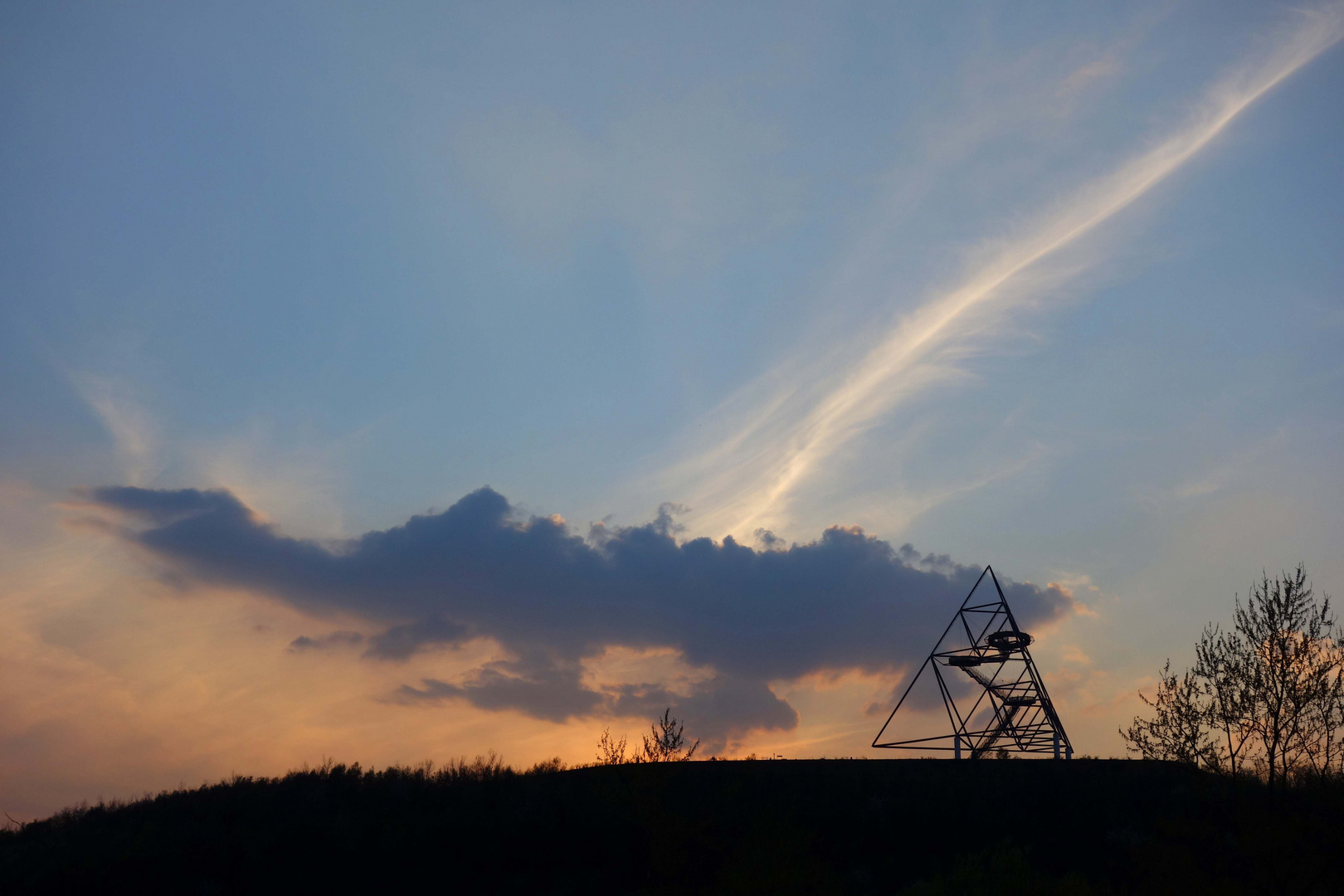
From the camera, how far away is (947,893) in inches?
973

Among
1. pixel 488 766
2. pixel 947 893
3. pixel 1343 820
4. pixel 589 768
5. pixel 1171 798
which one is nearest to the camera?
pixel 1343 820

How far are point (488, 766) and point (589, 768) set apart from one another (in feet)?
19.5

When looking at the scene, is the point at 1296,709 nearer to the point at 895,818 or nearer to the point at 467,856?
the point at 895,818

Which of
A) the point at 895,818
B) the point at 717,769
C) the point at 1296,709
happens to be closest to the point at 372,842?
the point at 717,769

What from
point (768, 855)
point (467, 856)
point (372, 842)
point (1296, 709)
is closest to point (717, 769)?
point (768, 855)

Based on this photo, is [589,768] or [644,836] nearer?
[644,836]

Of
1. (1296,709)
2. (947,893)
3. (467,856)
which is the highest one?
(1296,709)

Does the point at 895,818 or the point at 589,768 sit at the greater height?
the point at 589,768

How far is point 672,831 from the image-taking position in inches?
1278

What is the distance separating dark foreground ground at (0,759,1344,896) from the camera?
30.5 m

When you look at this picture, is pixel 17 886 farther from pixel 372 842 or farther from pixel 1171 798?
pixel 1171 798

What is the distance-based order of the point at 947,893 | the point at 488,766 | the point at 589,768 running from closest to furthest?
the point at 947,893
the point at 589,768
the point at 488,766

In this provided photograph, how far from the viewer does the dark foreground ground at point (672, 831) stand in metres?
30.5

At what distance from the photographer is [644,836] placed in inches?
1357
